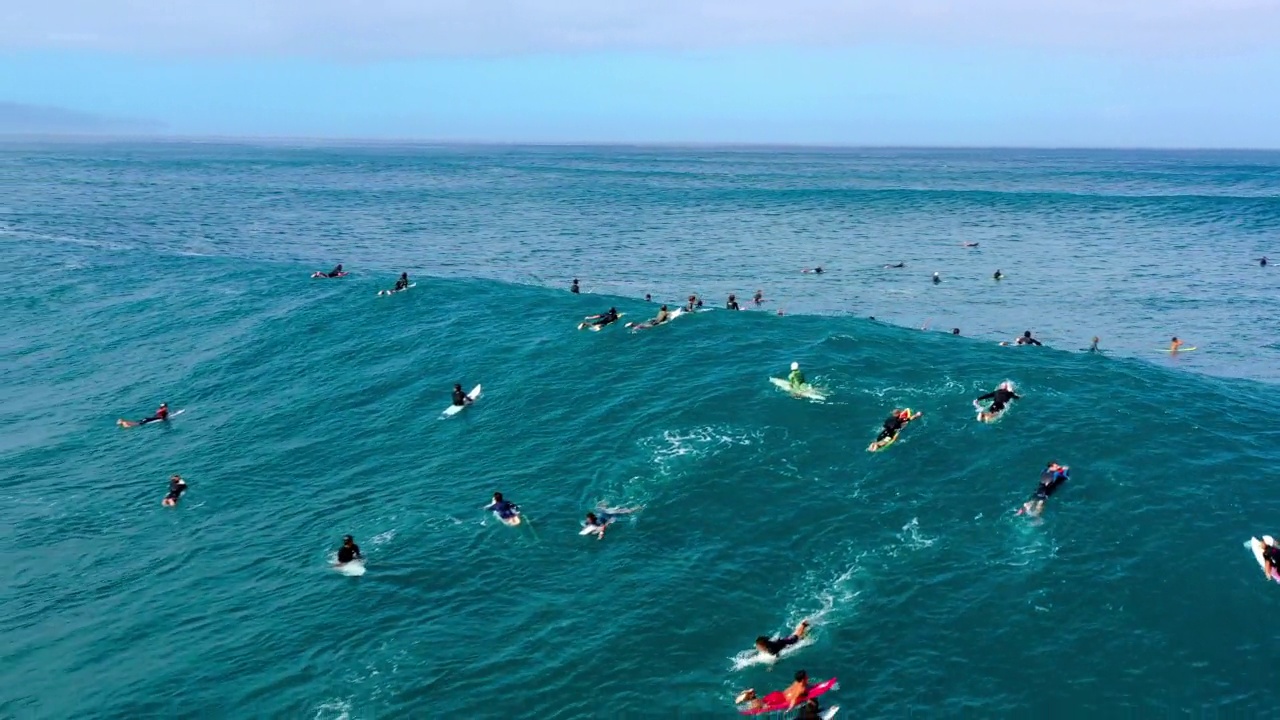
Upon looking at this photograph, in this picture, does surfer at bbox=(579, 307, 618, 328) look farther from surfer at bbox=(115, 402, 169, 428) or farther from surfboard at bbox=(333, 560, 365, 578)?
surfer at bbox=(115, 402, 169, 428)

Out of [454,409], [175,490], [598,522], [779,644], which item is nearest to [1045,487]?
[779,644]

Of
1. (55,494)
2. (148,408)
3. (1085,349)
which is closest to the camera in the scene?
(55,494)

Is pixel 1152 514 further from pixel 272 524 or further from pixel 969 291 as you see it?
pixel 969 291

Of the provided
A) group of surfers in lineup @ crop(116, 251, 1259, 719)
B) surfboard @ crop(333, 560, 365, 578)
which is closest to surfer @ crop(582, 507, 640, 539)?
group of surfers in lineup @ crop(116, 251, 1259, 719)

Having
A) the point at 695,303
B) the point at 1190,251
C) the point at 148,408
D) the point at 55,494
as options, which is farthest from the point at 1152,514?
the point at 1190,251

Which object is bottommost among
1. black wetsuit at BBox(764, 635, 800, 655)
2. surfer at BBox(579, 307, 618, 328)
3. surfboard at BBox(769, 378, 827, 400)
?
black wetsuit at BBox(764, 635, 800, 655)

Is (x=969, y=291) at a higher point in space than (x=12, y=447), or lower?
higher

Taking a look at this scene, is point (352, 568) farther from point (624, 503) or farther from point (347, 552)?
point (624, 503)
